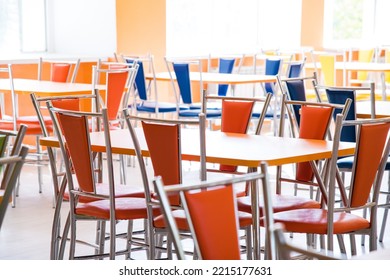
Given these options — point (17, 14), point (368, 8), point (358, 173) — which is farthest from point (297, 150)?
point (368, 8)

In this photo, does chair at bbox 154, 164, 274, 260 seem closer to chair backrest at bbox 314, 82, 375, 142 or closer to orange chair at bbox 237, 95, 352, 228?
orange chair at bbox 237, 95, 352, 228

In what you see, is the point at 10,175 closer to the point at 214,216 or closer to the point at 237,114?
the point at 214,216

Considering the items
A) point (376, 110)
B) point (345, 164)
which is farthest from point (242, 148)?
point (376, 110)

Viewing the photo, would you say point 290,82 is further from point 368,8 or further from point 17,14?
point 368,8

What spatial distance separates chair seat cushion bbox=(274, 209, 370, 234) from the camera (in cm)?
318

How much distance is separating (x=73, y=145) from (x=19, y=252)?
118 centimetres

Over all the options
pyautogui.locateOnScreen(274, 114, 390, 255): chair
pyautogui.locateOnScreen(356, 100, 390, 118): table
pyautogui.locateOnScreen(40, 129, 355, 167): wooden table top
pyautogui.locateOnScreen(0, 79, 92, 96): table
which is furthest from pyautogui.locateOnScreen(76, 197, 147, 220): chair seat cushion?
pyautogui.locateOnScreen(0, 79, 92, 96): table

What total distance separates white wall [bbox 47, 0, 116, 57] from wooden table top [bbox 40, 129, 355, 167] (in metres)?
4.24

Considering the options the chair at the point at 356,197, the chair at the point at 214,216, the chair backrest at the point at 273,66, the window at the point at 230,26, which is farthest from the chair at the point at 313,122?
the window at the point at 230,26

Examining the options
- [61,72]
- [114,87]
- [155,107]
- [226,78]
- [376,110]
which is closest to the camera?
[376,110]

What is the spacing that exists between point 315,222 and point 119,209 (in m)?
0.78

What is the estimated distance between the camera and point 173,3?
9.24 m

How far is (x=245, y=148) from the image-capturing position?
3.34 metres

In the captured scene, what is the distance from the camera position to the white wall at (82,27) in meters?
7.93
